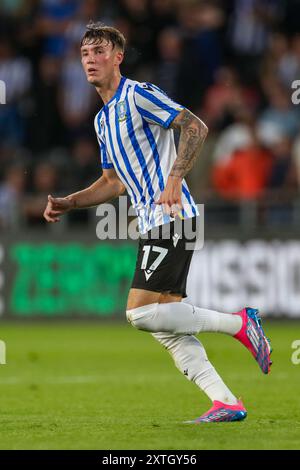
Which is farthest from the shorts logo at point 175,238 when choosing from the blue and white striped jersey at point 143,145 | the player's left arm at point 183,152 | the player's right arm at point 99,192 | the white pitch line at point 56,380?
the white pitch line at point 56,380

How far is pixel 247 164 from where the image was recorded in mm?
15219

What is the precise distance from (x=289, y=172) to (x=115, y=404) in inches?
298

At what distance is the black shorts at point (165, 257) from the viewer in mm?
6766

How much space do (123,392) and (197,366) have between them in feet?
7.26

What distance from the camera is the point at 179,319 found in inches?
267

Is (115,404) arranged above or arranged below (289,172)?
below

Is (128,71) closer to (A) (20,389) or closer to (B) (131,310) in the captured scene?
(A) (20,389)

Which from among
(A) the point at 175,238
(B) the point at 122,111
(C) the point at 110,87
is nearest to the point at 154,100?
(B) the point at 122,111

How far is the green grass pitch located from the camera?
6148 millimetres

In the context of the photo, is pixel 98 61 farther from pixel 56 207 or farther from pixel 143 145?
pixel 56 207

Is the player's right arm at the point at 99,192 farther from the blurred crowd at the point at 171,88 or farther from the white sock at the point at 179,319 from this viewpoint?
the blurred crowd at the point at 171,88

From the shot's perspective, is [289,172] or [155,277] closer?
[155,277]

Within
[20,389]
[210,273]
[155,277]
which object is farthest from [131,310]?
[210,273]

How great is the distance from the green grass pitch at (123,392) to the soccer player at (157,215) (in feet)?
1.38
